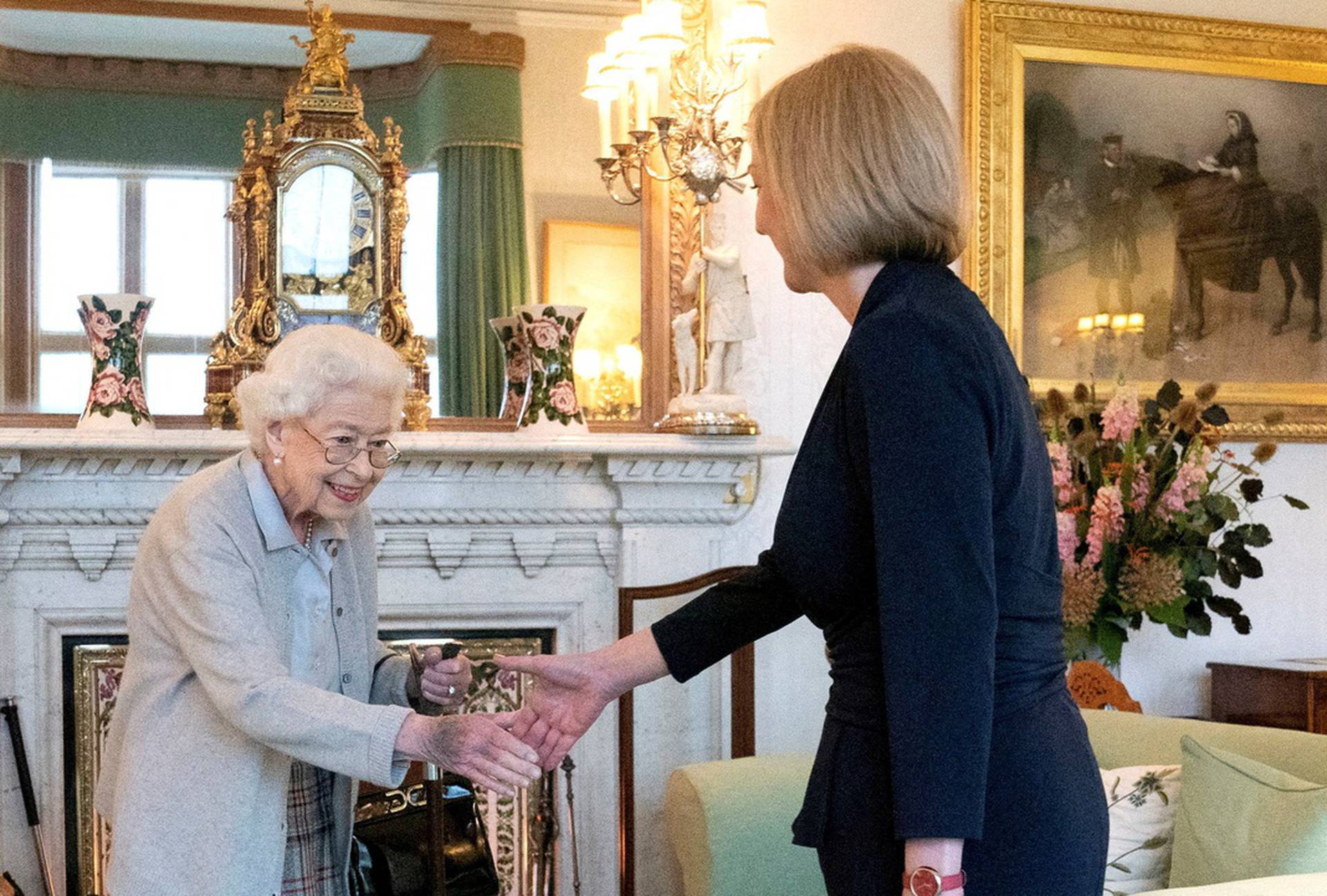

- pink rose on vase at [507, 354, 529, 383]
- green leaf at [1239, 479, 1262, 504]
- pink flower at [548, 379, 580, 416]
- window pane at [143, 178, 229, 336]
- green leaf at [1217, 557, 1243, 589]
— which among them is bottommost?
green leaf at [1217, 557, 1243, 589]

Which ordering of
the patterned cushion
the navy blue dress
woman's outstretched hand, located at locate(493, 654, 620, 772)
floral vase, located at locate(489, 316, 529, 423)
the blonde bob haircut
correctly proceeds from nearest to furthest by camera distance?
the navy blue dress → the blonde bob haircut → woman's outstretched hand, located at locate(493, 654, 620, 772) → the patterned cushion → floral vase, located at locate(489, 316, 529, 423)

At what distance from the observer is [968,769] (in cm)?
137

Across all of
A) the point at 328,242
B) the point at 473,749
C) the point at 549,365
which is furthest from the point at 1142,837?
the point at 328,242

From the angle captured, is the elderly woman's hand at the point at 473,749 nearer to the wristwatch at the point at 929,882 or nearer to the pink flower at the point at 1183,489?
the wristwatch at the point at 929,882

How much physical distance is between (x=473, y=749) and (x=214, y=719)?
0.42 meters

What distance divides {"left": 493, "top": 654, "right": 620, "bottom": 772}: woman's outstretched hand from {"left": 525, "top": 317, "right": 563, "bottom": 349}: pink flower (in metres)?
1.76

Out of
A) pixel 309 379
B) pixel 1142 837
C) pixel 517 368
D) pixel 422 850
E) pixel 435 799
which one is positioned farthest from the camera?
pixel 517 368

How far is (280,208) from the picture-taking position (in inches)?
152

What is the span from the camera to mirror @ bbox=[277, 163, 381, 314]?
12.7 feet

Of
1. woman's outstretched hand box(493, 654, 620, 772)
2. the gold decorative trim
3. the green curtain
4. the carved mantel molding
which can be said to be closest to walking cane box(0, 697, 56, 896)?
the carved mantel molding

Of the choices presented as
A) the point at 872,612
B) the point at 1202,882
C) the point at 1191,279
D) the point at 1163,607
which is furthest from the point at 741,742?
the point at 872,612

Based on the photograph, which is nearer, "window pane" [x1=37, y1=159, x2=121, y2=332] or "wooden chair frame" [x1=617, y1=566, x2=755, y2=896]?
"window pane" [x1=37, y1=159, x2=121, y2=332]

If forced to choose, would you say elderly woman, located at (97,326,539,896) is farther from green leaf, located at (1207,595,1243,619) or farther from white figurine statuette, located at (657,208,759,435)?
green leaf, located at (1207,595,1243,619)

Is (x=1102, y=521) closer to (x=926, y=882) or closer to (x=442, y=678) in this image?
(x=442, y=678)
